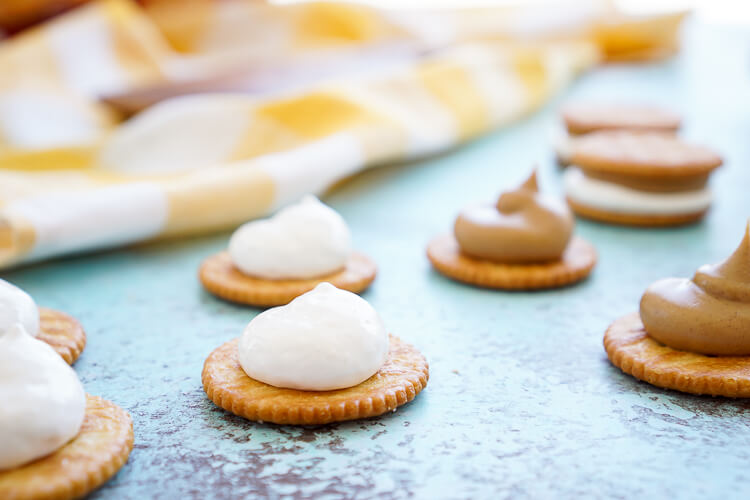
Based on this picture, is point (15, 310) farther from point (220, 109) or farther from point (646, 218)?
point (646, 218)

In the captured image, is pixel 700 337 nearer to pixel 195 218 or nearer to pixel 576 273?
pixel 576 273

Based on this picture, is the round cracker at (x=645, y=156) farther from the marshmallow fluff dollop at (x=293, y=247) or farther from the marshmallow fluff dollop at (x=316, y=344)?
the marshmallow fluff dollop at (x=316, y=344)

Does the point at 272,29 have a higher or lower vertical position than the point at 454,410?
higher

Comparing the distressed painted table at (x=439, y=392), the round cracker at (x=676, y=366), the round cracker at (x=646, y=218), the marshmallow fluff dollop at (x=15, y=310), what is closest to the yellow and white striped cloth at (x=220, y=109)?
the distressed painted table at (x=439, y=392)

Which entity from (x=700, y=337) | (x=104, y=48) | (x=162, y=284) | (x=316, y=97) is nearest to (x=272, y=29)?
(x=104, y=48)

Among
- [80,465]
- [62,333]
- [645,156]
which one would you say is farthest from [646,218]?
[80,465]

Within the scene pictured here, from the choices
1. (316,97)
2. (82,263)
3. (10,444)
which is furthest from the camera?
(316,97)

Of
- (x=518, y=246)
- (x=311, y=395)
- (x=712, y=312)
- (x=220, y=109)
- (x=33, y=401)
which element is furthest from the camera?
(x=220, y=109)
